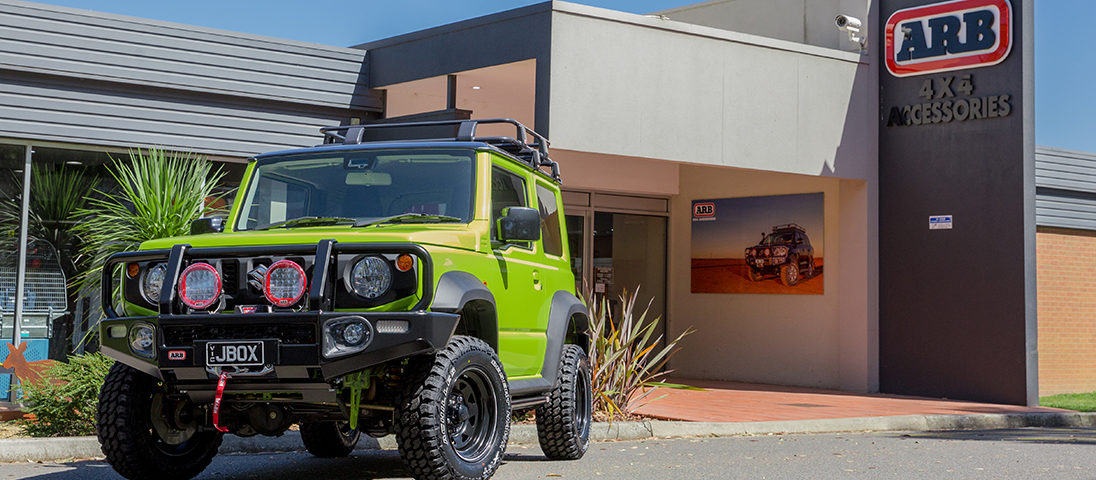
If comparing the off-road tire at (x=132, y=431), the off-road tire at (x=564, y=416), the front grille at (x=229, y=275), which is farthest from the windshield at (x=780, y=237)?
the front grille at (x=229, y=275)

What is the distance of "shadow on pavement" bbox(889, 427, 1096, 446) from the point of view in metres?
11.4

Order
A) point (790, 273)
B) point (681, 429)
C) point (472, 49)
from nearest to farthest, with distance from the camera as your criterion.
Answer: point (681, 429) < point (472, 49) < point (790, 273)

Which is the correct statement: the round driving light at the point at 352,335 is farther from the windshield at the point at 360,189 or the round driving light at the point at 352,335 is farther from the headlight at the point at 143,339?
the windshield at the point at 360,189

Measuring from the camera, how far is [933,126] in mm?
16391

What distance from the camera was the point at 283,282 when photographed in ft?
20.2

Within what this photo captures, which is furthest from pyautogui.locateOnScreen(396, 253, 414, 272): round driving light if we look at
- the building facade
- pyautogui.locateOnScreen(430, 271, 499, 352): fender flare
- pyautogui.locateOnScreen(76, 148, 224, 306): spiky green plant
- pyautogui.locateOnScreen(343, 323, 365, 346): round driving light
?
the building facade

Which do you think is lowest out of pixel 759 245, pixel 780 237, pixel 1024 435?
pixel 1024 435

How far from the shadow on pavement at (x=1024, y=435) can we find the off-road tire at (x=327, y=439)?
5733 mm

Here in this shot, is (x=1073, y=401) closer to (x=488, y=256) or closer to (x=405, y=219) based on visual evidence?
(x=488, y=256)

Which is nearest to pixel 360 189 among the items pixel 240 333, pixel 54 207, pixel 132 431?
pixel 240 333

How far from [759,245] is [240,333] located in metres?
12.9

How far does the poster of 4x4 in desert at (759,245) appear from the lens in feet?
57.4

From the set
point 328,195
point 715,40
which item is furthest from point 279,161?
point 715,40

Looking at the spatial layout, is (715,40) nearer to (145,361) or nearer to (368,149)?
(368,149)
